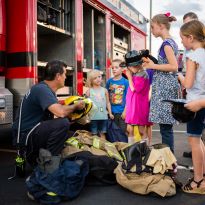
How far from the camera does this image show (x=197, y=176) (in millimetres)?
3213

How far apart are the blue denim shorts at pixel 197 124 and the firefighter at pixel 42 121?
1138 millimetres

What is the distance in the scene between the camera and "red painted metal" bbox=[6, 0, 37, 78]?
442 centimetres

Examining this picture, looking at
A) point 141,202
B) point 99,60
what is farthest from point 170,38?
point 99,60

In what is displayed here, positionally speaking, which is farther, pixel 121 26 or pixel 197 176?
pixel 121 26

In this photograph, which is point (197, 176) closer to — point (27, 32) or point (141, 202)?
point (141, 202)

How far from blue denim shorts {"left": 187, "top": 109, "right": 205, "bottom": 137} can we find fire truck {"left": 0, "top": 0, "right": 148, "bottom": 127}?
2023 mm

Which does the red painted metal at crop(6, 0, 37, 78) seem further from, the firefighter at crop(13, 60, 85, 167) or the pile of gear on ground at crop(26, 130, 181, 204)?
the pile of gear on ground at crop(26, 130, 181, 204)

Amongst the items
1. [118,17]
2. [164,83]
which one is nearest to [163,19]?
[164,83]

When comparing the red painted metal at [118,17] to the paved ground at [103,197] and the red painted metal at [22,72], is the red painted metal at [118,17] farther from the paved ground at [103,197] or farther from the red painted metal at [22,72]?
the paved ground at [103,197]

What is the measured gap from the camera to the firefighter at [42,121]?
11.7ft

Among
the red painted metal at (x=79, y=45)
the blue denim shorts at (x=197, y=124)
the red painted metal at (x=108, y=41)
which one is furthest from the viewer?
the red painted metal at (x=108, y=41)

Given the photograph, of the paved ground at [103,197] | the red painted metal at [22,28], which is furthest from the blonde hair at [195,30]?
the red painted metal at [22,28]

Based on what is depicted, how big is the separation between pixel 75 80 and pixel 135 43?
3.99 m

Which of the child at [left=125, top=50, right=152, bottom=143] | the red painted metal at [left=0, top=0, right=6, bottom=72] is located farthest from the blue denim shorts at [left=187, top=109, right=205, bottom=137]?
the red painted metal at [left=0, top=0, right=6, bottom=72]
